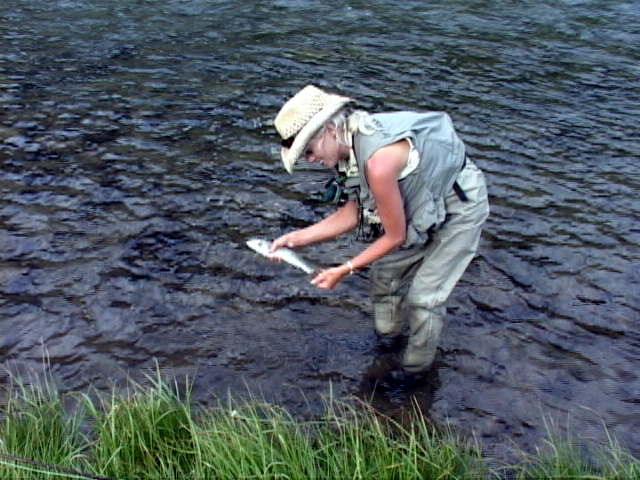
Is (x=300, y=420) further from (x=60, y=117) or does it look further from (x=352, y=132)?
(x=60, y=117)

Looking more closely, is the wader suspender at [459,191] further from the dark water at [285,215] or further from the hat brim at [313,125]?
the dark water at [285,215]

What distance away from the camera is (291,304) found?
6.50 metres

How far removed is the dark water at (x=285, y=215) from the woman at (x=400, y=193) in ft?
3.13

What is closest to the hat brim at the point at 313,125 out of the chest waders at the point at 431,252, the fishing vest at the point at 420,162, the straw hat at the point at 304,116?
the straw hat at the point at 304,116

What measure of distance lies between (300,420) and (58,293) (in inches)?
110

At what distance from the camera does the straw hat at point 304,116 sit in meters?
3.95

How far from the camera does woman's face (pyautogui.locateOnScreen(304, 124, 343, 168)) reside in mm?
4082

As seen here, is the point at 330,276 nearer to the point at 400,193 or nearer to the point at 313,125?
the point at 400,193

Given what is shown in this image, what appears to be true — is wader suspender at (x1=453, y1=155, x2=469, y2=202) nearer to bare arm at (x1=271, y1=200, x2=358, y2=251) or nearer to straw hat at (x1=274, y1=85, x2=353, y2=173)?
bare arm at (x1=271, y1=200, x2=358, y2=251)

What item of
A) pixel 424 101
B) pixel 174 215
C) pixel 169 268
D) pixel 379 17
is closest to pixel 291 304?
pixel 169 268

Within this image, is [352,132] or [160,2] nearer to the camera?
[352,132]

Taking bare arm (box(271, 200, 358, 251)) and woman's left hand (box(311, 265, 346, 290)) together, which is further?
bare arm (box(271, 200, 358, 251))

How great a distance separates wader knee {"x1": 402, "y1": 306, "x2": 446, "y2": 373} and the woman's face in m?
1.40

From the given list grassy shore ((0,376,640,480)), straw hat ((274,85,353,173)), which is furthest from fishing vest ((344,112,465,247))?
grassy shore ((0,376,640,480))
